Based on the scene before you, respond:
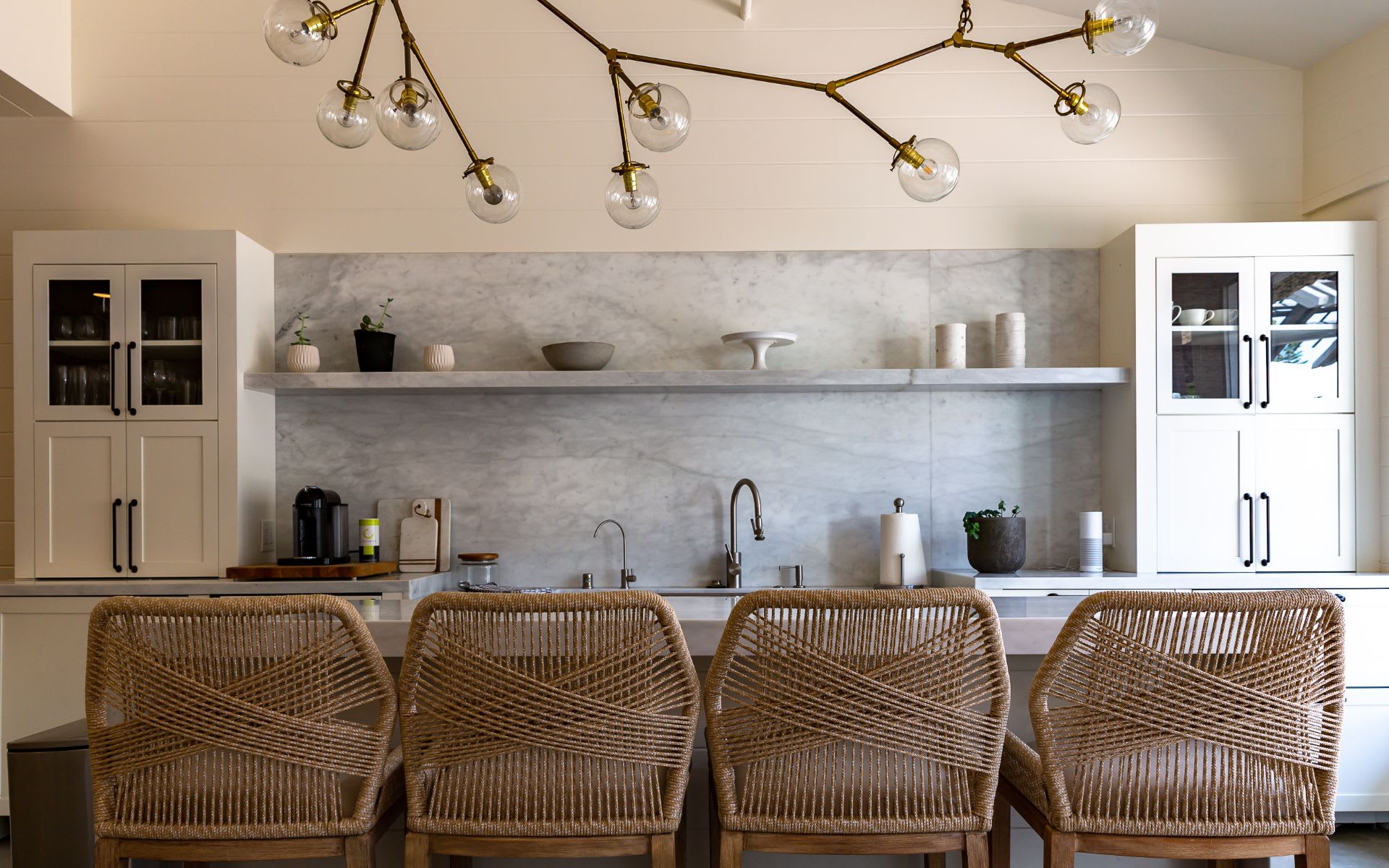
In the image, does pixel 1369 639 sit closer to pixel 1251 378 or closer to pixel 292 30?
pixel 1251 378

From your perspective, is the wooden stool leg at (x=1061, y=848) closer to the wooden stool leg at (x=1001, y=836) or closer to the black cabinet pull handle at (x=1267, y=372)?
the wooden stool leg at (x=1001, y=836)

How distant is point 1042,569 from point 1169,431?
0.74m

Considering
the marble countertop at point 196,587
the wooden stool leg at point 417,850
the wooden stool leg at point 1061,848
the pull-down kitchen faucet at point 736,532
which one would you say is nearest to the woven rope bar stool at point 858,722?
the wooden stool leg at point 1061,848

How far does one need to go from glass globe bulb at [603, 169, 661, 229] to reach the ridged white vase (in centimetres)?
183

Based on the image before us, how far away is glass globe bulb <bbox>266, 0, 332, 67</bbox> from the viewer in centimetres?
174

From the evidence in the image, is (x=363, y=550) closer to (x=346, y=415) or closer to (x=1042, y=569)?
(x=346, y=415)

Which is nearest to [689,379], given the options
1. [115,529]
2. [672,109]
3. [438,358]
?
[438,358]

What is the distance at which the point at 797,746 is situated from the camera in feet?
5.16

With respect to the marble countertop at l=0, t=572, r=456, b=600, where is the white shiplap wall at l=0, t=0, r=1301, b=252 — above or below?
above

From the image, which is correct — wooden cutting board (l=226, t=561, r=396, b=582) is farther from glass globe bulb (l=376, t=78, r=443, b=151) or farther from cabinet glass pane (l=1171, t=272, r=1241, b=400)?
cabinet glass pane (l=1171, t=272, r=1241, b=400)

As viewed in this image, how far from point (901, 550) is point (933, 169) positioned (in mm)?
2174

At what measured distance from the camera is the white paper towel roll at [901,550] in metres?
3.93

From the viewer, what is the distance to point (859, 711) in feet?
5.09

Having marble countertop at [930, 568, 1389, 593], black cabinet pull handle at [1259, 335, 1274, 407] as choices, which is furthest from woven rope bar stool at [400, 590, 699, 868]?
black cabinet pull handle at [1259, 335, 1274, 407]
